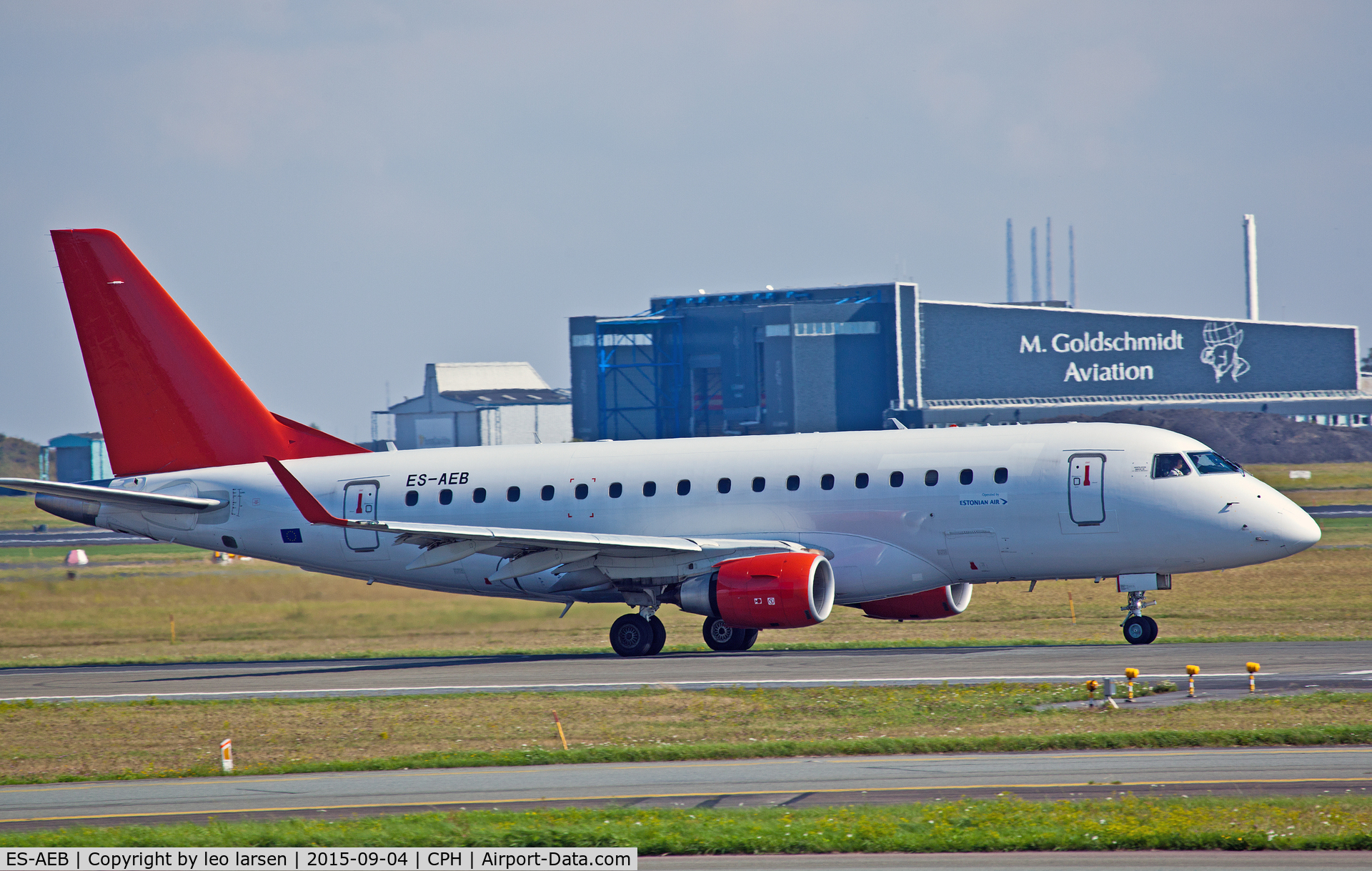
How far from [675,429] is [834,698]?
91.0 metres

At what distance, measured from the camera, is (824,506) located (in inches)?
1181

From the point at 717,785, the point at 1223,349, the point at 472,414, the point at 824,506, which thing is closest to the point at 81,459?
the point at 472,414

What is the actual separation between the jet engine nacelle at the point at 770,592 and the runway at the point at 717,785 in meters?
9.95

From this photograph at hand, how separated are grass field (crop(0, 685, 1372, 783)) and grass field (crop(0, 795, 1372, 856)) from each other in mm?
3963

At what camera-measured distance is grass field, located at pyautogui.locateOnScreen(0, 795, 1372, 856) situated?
1258 cm

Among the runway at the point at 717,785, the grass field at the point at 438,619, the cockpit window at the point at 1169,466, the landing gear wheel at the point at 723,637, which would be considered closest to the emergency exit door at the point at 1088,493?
the cockpit window at the point at 1169,466

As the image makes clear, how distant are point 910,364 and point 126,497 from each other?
3222 inches

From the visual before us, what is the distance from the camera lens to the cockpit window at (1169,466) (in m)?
28.3

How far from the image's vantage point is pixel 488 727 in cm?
2150

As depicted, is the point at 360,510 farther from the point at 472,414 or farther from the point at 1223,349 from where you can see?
the point at 472,414

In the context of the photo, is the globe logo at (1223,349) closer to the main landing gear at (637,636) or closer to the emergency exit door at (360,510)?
the main landing gear at (637,636)

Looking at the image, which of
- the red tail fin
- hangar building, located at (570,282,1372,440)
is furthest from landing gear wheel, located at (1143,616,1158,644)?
hangar building, located at (570,282,1372,440)

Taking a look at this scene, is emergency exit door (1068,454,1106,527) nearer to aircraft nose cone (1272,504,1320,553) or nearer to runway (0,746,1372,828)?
aircraft nose cone (1272,504,1320,553)

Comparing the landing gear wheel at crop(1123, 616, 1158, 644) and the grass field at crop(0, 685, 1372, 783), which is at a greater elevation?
the landing gear wheel at crop(1123, 616, 1158, 644)
